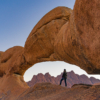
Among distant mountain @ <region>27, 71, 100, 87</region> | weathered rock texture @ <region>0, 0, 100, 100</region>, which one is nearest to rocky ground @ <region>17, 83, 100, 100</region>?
weathered rock texture @ <region>0, 0, 100, 100</region>

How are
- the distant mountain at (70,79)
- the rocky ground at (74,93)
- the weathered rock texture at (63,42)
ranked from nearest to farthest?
1. the rocky ground at (74,93)
2. the weathered rock texture at (63,42)
3. the distant mountain at (70,79)

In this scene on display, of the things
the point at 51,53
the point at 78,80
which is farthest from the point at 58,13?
the point at 78,80

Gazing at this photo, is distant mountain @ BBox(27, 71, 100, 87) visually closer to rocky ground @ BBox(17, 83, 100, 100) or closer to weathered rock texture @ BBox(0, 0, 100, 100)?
weathered rock texture @ BBox(0, 0, 100, 100)

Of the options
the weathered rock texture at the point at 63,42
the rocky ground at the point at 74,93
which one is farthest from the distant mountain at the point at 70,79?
the rocky ground at the point at 74,93

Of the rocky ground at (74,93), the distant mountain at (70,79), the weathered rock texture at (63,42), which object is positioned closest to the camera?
the rocky ground at (74,93)

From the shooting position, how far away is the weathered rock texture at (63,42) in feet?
7.86

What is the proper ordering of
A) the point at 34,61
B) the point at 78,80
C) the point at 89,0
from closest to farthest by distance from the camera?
the point at 89,0 < the point at 34,61 < the point at 78,80

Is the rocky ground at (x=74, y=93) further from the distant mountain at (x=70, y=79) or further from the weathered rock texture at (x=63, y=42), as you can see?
the distant mountain at (x=70, y=79)

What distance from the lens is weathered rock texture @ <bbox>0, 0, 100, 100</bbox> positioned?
94.3 inches

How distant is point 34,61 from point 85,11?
6648 millimetres

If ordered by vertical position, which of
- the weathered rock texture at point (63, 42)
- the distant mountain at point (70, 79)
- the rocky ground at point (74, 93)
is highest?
the weathered rock texture at point (63, 42)

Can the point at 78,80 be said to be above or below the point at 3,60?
below

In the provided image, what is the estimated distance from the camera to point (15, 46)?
10.9 metres

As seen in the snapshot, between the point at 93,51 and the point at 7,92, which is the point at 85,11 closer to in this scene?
the point at 93,51
